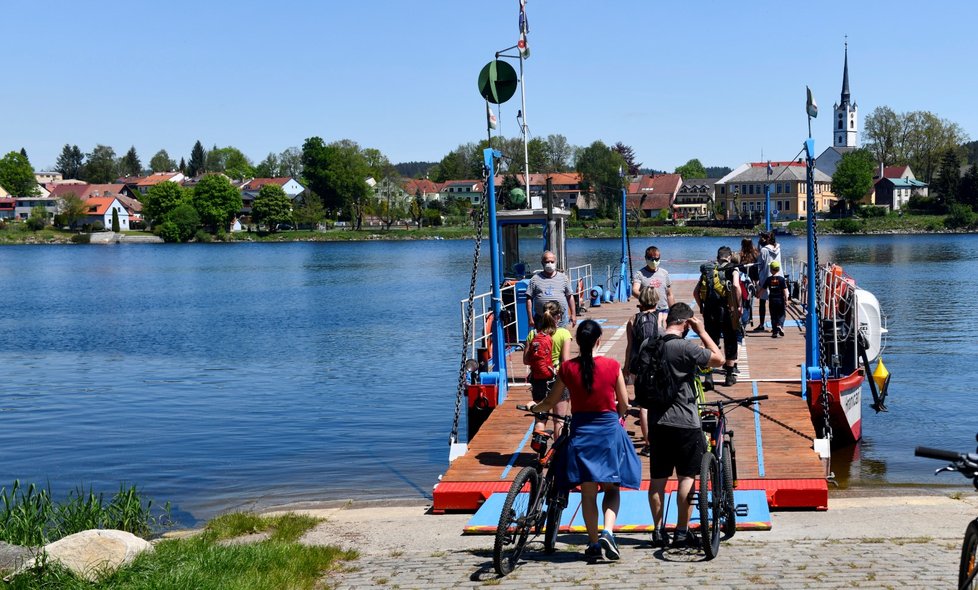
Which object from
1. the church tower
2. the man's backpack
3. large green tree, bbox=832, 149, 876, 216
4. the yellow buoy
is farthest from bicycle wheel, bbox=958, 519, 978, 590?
the church tower

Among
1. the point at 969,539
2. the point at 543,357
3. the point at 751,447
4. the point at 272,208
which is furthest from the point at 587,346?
the point at 272,208

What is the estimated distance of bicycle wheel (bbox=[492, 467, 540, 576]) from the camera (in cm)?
769

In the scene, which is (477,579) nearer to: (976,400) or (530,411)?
(530,411)

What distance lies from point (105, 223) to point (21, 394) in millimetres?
140361


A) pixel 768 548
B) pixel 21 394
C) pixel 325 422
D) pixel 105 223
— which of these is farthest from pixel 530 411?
pixel 105 223

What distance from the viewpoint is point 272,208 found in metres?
147

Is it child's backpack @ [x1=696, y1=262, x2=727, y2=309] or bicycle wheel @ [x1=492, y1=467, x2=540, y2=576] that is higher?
child's backpack @ [x1=696, y1=262, x2=727, y2=309]

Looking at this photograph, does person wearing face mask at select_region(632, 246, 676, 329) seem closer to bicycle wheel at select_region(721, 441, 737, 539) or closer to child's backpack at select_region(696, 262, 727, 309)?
child's backpack at select_region(696, 262, 727, 309)

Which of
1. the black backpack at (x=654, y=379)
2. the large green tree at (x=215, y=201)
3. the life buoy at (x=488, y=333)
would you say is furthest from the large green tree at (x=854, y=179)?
the black backpack at (x=654, y=379)

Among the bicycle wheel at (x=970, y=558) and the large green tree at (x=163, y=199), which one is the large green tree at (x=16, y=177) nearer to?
the large green tree at (x=163, y=199)

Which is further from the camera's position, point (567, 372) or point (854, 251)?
point (854, 251)

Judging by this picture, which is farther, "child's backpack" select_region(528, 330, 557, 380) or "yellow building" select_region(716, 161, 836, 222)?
"yellow building" select_region(716, 161, 836, 222)

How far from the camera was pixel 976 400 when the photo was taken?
71.8ft

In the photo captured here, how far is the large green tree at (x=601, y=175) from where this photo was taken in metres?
140
